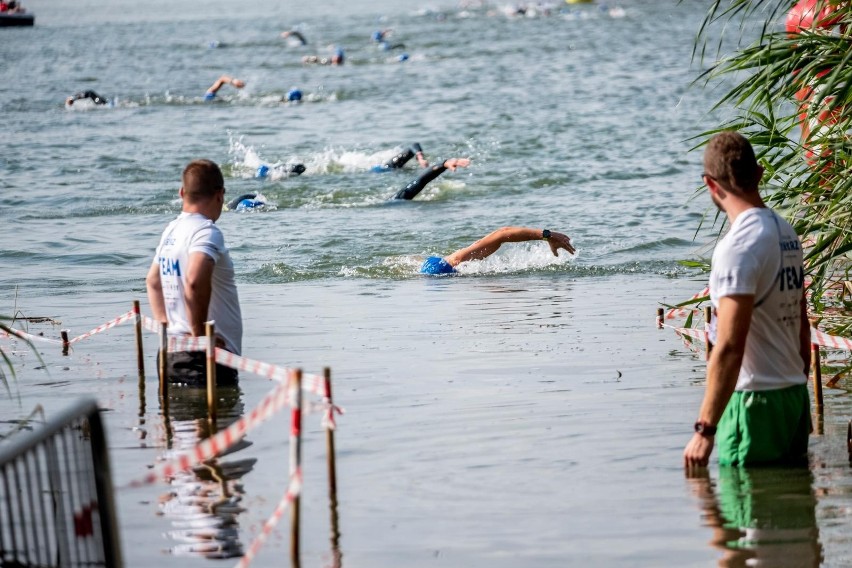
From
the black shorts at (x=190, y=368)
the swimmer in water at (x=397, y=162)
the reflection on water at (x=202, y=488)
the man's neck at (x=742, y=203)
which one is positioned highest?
the swimmer in water at (x=397, y=162)

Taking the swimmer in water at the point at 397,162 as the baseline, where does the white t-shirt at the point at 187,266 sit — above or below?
below

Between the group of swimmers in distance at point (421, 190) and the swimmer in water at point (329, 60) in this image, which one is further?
the swimmer in water at point (329, 60)

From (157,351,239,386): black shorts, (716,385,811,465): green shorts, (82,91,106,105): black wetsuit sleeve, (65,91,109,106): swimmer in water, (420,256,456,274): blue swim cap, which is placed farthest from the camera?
(65,91,109,106): swimmer in water

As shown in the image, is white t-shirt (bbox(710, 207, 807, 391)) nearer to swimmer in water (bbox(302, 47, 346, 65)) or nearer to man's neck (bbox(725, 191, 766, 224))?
man's neck (bbox(725, 191, 766, 224))

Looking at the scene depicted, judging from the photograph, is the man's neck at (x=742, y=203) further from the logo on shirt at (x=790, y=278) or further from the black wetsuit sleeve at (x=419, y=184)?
the black wetsuit sleeve at (x=419, y=184)

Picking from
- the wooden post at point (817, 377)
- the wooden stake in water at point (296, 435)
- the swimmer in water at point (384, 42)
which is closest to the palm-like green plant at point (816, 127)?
the wooden post at point (817, 377)

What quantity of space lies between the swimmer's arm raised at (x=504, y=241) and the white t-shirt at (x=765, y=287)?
7.75 meters

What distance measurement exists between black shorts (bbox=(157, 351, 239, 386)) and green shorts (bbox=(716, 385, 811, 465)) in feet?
11.5

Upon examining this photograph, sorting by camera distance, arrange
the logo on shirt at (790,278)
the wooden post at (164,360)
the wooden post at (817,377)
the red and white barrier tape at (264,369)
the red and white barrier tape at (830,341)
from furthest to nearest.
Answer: the wooden post at (164,360)
the red and white barrier tape at (830,341)
the wooden post at (817,377)
the red and white barrier tape at (264,369)
the logo on shirt at (790,278)

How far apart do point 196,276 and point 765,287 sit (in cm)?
345

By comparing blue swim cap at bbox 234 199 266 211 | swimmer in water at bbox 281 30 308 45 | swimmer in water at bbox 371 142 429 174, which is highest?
swimmer in water at bbox 281 30 308 45

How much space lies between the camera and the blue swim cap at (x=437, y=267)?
14282 mm

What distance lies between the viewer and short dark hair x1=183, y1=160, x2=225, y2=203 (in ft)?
26.0

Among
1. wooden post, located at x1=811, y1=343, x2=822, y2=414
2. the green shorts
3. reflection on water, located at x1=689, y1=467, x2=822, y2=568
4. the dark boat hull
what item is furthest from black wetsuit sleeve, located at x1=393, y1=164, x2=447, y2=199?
the dark boat hull
